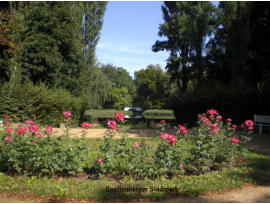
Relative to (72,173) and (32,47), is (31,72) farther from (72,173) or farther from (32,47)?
(72,173)

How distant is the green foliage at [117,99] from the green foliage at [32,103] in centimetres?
2766

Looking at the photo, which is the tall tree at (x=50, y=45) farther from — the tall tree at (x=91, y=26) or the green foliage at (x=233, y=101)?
the green foliage at (x=233, y=101)

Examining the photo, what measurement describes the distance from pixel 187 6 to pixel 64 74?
16.4 m

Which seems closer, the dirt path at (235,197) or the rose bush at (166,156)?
the dirt path at (235,197)

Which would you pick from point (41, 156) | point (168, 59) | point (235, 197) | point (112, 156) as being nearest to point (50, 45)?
point (168, 59)

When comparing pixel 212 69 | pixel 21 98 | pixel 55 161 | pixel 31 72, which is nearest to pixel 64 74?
pixel 31 72

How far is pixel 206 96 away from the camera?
55.5ft

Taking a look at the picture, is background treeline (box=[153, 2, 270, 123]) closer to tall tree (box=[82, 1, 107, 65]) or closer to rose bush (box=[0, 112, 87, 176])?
tall tree (box=[82, 1, 107, 65])

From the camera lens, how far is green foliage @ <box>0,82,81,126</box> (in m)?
15.7

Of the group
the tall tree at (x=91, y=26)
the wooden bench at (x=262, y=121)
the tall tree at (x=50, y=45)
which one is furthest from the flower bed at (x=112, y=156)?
the tall tree at (x=91, y=26)

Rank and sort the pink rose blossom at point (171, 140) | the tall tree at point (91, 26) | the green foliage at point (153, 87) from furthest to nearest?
the green foliage at point (153, 87)
the tall tree at point (91, 26)
the pink rose blossom at point (171, 140)

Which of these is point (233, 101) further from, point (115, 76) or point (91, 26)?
point (115, 76)

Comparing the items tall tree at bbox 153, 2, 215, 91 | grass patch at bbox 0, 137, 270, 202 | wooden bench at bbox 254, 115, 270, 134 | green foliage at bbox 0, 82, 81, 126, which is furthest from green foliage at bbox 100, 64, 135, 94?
grass patch at bbox 0, 137, 270, 202

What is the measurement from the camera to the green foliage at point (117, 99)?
45938 mm
